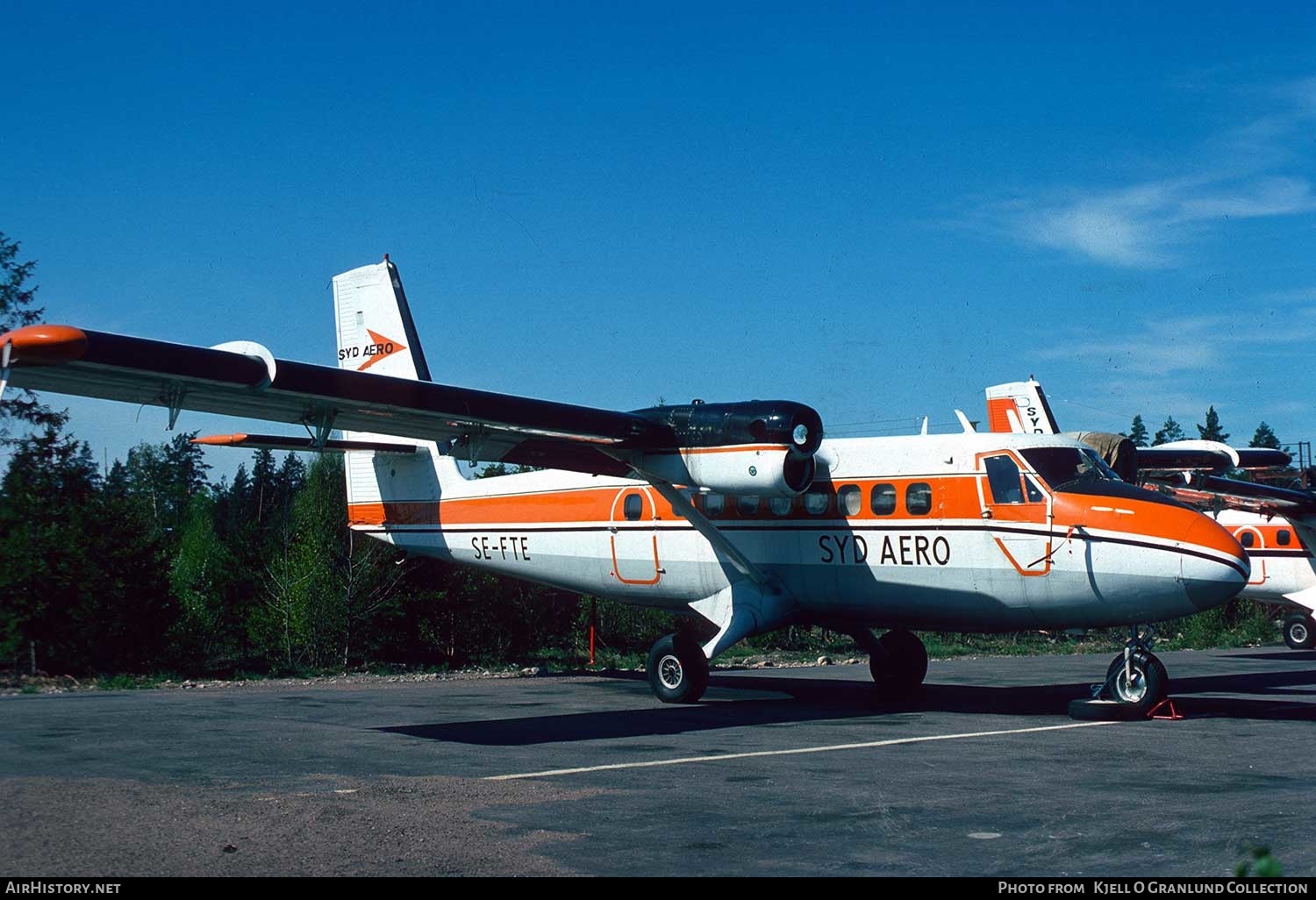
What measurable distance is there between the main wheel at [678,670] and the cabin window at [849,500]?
258cm

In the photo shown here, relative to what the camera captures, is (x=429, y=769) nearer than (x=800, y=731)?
Yes

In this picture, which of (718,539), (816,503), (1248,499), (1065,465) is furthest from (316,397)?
(1248,499)

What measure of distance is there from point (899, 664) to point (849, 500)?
278 cm

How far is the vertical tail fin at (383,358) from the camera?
19703mm

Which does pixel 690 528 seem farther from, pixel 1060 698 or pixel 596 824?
pixel 596 824

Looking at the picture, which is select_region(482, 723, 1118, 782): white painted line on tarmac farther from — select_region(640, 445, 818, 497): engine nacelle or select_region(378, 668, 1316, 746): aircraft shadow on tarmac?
select_region(640, 445, 818, 497): engine nacelle

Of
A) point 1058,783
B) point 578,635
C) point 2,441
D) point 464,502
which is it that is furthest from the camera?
point 578,635

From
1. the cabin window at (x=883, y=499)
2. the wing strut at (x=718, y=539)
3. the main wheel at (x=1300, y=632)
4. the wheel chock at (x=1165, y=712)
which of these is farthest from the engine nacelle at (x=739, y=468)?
the main wheel at (x=1300, y=632)

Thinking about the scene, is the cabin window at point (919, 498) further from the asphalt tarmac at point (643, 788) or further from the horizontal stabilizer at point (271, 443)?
the horizontal stabilizer at point (271, 443)

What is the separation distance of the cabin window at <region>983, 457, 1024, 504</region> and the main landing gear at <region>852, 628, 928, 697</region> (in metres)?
3.16

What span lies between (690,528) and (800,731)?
14.3 ft

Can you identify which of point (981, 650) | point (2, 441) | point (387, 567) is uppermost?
point (2, 441)

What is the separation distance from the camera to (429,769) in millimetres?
9992

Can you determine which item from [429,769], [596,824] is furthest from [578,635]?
[596,824]
